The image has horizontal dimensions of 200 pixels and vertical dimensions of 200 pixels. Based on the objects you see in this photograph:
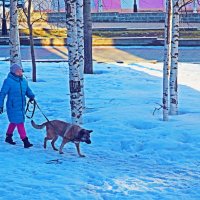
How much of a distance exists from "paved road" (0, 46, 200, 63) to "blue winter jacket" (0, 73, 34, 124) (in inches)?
622

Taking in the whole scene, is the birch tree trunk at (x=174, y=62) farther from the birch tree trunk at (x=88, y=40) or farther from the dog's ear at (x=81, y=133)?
the birch tree trunk at (x=88, y=40)

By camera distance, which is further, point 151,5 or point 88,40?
point 151,5

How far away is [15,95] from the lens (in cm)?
877

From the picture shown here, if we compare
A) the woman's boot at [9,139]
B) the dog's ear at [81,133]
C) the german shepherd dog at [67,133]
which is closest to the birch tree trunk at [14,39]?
the woman's boot at [9,139]

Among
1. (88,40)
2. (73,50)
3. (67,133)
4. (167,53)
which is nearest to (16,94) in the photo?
(67,133)

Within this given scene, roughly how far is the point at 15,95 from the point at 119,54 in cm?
1814

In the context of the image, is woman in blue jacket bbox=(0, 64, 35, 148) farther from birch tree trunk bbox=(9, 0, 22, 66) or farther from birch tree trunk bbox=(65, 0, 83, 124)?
birch tree trunk bbox=(9, 0, 22, 66)

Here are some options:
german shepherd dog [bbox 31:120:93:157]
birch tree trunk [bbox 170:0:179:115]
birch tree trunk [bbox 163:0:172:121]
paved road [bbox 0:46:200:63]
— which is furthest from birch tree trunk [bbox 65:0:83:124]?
paved road [bbox 0:46:200:63]

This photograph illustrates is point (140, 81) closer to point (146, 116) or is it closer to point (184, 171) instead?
point (146, 116)

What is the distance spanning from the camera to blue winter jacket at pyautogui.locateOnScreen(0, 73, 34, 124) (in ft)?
28.6

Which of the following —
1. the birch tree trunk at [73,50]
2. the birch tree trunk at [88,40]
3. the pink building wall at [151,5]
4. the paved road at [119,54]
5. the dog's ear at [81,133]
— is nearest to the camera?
the dog's ear at [81,133]

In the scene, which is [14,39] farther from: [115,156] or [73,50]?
[115,156]

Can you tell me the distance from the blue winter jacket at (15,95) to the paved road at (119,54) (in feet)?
51.8

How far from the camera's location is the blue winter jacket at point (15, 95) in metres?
8.72
